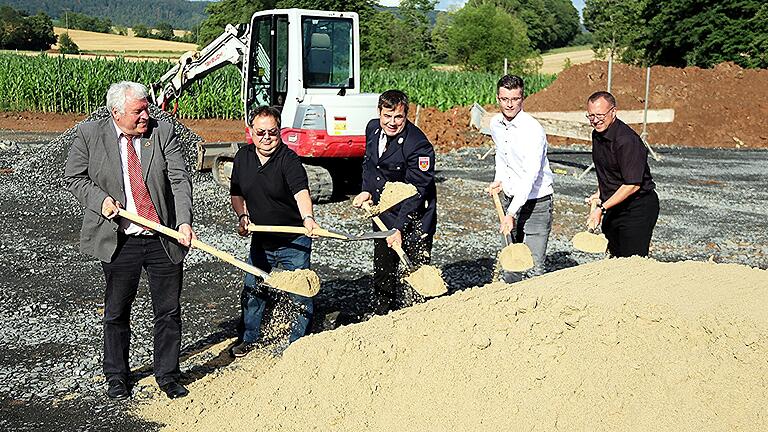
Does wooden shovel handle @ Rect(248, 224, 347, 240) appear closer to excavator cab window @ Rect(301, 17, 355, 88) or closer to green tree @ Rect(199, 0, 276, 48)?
excavator cab window @ Rect(301, 17, 355, 88)

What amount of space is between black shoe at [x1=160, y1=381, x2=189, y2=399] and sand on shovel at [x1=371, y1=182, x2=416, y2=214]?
1.86 metres

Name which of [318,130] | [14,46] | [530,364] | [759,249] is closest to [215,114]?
[318,130]

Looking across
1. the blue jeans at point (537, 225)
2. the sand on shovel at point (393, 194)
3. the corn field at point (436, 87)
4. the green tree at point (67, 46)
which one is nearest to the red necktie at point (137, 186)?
the sand on shovel at point (393, 194)

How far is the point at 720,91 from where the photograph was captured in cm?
2627

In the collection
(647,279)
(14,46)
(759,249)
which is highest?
(14,46)

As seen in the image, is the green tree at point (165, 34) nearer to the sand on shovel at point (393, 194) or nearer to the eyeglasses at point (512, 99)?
the sand on shovel at point (393, 194)

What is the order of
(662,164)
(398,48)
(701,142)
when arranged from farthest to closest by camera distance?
(398,48) < (701,142) < (662,164)

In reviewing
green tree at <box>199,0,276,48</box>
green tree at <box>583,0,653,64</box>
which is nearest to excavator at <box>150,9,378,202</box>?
green tree at <box>583,0,653,64</box>

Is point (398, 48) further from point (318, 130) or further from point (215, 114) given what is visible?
point (318, 130)

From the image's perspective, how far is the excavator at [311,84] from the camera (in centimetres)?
1144

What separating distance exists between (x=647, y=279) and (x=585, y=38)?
104 meters

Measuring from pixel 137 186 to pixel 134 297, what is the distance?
0.69 metres

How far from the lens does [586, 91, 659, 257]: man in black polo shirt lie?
5871mm

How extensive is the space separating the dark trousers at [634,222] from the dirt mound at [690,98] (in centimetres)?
1841
